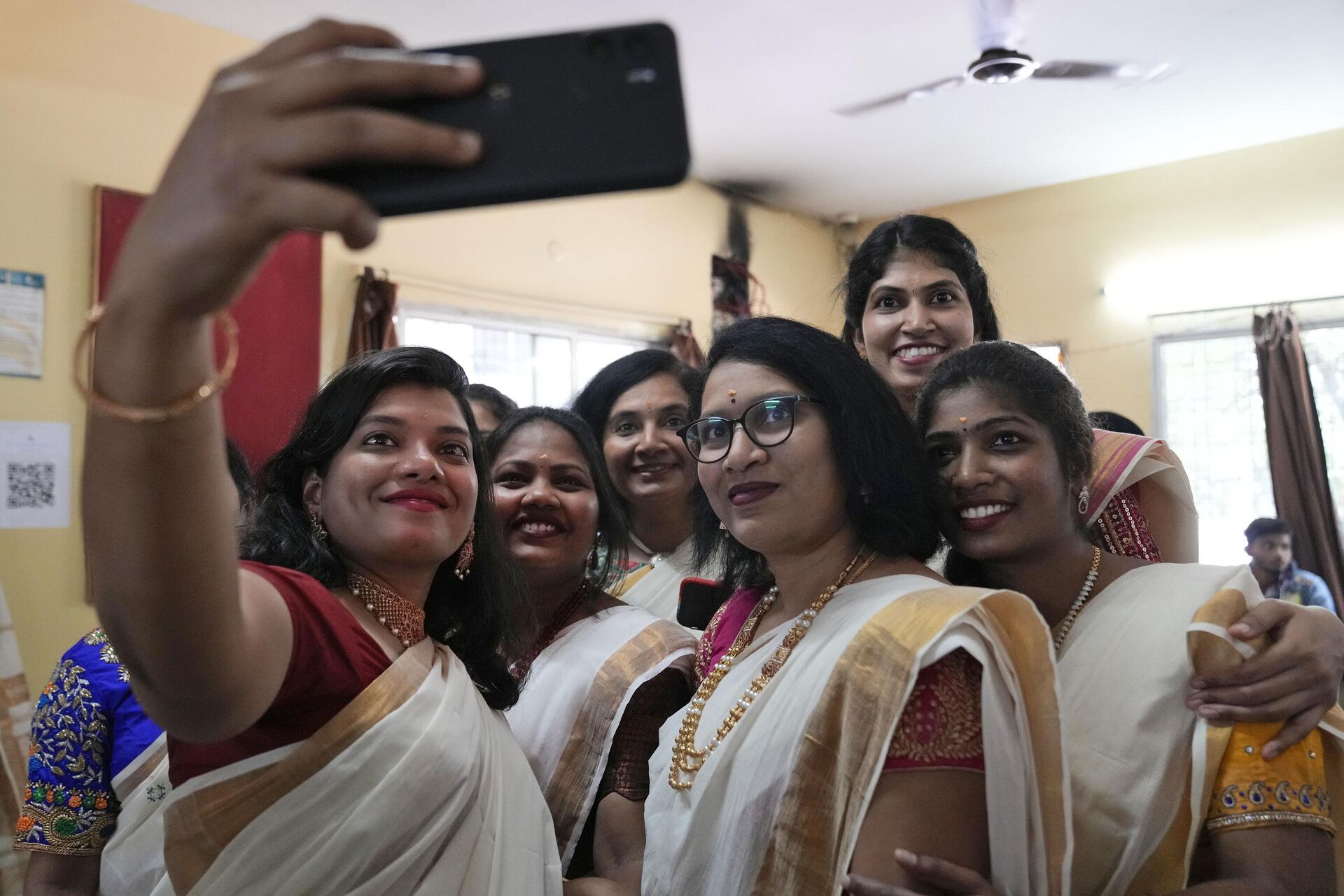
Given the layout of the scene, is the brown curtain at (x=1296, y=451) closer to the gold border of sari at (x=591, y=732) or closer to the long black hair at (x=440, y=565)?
the gold border of sari at (x=591, y=732)

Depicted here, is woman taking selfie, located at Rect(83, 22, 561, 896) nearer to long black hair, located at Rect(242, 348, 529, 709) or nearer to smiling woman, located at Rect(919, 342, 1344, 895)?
long black hair, located at Rect(242, 348, 529, 709)

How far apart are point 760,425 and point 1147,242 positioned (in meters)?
6.11

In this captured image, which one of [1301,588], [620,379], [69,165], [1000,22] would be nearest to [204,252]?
[620,379]

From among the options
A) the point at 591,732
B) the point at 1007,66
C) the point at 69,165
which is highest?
the point at 1007,66

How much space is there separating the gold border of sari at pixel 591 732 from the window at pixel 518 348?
3.30 m

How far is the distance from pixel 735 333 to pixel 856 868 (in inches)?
30.7

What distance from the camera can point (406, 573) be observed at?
1.45 meters

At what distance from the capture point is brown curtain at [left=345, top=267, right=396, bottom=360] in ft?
15.2

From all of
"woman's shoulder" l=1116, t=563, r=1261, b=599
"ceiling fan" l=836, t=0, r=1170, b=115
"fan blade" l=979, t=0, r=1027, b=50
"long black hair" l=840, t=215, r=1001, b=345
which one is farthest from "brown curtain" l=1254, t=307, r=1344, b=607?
"woman's shoulder" l=1116, t=563, r=1261, b=599

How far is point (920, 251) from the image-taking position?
216 cm

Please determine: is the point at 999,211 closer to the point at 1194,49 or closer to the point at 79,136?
the point at 1194,49

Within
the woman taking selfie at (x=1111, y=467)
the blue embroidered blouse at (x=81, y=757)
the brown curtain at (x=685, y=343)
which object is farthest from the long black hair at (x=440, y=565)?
the brown curtain at (x=685, y=343)

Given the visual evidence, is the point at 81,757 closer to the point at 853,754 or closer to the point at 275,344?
the point at 853,754

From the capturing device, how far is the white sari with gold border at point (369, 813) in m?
1.11
